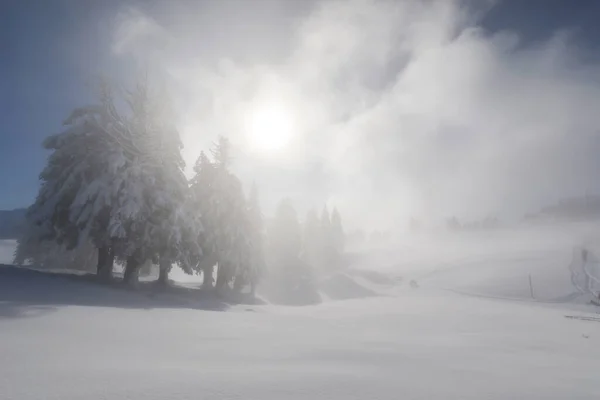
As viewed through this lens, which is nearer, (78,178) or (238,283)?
(78,178)

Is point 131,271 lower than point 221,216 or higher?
lower

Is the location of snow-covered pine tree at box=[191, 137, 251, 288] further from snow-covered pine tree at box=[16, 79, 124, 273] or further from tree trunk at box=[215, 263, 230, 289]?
snow-covered pine tree at box=[16, 79, 124, 273]

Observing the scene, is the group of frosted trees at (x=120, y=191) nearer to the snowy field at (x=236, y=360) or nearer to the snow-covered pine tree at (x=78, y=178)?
the snow-covered pine tree at (x=78, y=178)

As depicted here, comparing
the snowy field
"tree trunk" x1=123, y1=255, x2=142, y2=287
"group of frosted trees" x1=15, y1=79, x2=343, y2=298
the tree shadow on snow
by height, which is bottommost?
the snowy field

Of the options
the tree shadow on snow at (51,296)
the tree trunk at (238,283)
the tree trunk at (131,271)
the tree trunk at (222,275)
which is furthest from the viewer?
the tree trunk at (238,283)

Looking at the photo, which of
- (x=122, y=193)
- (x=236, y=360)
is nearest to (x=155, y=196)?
(x=122, y=193)

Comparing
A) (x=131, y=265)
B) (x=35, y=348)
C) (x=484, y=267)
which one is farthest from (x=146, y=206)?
(x=484, y=267)

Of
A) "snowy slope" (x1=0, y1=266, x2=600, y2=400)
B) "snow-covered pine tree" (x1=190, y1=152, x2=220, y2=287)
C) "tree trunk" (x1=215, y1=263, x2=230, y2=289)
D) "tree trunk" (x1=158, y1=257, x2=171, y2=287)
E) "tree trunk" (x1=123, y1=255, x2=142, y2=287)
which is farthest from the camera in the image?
"tree trunk" (x1=215, y1=263, x2=230, y2=289)

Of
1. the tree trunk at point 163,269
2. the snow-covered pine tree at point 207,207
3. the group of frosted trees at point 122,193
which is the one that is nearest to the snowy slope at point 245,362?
the group of frosted trees at point 122,193

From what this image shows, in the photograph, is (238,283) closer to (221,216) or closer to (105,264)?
(221,216)

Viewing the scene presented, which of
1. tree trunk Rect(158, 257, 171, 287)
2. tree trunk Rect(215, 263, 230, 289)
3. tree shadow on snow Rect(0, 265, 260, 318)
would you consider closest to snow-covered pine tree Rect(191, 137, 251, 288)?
tree trunk Rect(215, 263, 230, 289)

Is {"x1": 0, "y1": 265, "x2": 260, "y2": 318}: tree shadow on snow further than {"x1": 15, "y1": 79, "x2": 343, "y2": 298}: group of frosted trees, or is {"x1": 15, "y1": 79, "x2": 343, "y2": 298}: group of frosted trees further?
{"x1": 15, "y1": 79, "x2": 343, "y2": 298}: group of frosted trees

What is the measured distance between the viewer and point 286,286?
46719mm

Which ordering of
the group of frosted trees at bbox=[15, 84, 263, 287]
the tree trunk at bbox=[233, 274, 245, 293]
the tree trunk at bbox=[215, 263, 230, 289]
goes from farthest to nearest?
the tree trunk at bbox=[233, 274, 245, 293] < the tree trunk at bbox=[215, 263, 230, 289] < the group of frosted trees at bbox=[15, 84, 263, 287]
